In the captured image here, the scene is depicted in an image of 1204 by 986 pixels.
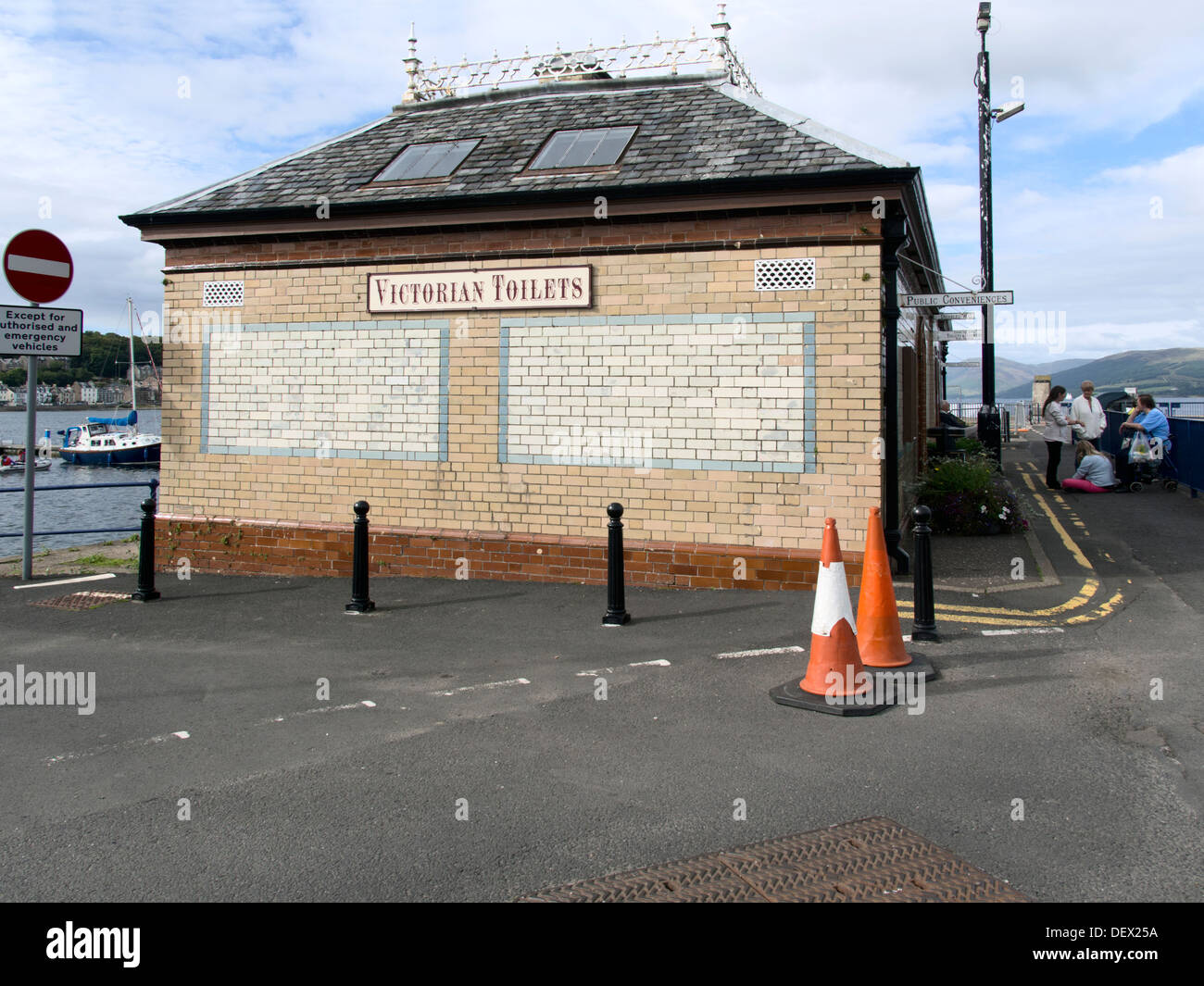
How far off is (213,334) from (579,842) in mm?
8829

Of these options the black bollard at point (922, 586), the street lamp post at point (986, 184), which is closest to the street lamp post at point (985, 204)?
the street lamp post at point (986, 184)

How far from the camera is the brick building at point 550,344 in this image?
8875 mm

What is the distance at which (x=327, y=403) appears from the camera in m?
10.4

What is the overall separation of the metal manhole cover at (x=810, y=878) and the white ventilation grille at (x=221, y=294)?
29.7 feet

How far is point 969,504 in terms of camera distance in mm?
11859

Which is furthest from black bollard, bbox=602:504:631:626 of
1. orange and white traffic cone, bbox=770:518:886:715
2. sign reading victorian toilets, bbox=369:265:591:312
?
sign reading victorian toilets, bbox=369:265:591:312

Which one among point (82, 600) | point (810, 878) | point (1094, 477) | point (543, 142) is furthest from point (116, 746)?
point (1094, 477)

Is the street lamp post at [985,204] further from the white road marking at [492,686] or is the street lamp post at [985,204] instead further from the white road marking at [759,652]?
the white road marking at [492,686]

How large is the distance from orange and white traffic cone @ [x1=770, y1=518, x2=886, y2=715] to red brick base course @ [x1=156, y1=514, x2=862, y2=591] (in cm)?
286

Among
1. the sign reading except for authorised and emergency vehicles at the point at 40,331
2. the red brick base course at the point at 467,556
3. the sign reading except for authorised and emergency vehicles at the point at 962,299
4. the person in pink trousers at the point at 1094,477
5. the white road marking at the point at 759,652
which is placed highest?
the sign reading except for authorised and emergency vehicles at the point at 962,299

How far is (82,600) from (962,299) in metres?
9.31

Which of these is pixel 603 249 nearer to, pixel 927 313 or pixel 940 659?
pixel 940 659

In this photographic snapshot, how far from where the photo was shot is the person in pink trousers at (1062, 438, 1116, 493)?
53.1 ft
